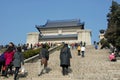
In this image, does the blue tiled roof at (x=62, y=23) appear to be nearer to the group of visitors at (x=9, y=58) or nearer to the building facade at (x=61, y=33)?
Answer: the building facade at (x=61, y=33)

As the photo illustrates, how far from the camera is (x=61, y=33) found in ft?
204

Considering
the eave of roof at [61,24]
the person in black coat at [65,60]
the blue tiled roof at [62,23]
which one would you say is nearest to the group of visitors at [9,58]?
the person in black coat at [65,60]

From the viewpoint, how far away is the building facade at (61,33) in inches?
2050

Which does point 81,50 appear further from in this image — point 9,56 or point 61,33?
point 61,33

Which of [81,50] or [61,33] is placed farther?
[61,33]

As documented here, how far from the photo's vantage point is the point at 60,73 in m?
15.8

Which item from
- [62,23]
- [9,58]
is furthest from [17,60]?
[62,23]

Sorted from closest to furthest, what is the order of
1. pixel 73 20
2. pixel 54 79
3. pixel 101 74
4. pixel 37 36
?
pixel 54 79 → pixel 101 74 → pixel 37 36 → pixel 73 20

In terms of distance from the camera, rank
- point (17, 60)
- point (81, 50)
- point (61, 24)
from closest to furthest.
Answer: point (17, 60) → point (81, 50) → point (61, 24)

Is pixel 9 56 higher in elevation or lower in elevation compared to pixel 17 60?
higher

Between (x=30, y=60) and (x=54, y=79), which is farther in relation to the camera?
(x=30, y=60)

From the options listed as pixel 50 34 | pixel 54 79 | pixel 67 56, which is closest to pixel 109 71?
pixel 67 56

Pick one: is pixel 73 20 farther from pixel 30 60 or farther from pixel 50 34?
pixel 30 60

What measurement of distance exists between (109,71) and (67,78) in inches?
104
